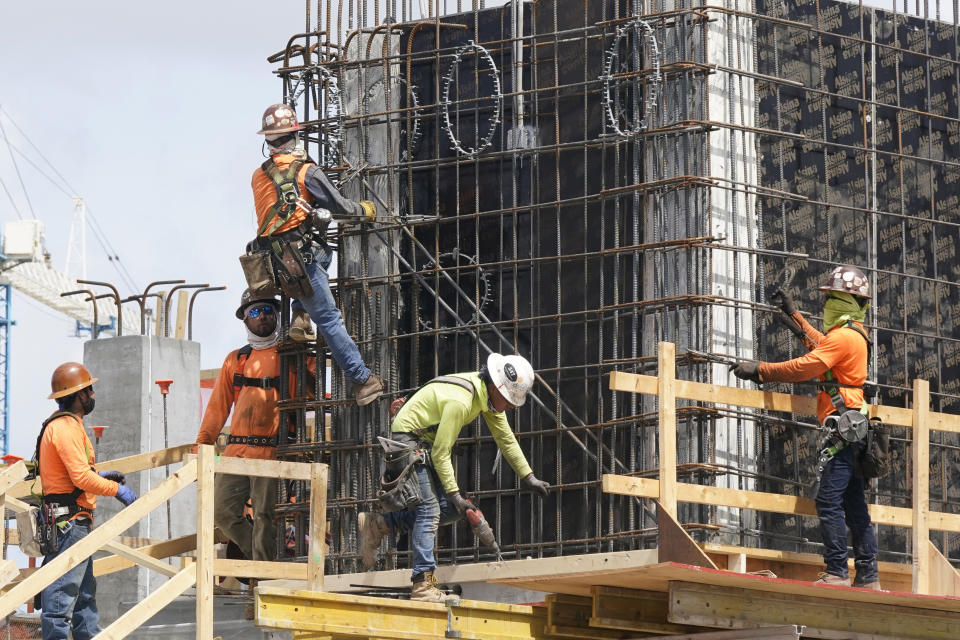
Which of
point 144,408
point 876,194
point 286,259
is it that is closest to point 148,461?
point 286,259

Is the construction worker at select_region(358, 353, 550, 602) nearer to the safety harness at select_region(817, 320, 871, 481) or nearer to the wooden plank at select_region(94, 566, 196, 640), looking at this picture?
the wooden plank at select_region(94, 566, 196, 640)

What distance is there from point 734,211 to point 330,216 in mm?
3653

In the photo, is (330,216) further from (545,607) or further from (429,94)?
(545,607)

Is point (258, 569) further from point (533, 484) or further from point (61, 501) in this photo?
point (533, 484)

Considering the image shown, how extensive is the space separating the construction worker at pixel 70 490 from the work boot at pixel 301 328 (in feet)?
9.56

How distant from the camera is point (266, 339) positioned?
724 inches

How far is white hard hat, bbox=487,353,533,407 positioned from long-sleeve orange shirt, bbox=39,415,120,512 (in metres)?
3.13

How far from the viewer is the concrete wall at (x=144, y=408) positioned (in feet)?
74.7

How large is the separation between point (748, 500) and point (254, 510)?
5.41m

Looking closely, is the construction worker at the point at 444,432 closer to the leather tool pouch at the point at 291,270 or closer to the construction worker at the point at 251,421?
the leather tool pouch at the point at 291,270

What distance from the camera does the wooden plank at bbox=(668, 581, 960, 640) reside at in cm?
1393

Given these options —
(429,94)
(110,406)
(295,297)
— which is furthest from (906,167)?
(110,406)

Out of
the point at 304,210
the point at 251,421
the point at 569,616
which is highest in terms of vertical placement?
the point at 304,210

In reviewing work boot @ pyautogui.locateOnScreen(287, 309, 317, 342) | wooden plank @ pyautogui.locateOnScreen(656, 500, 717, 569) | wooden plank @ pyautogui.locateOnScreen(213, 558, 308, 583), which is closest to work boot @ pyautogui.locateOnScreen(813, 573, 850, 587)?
wooden plank @ pyautogui.locateOnScreen(656, 500, 717, 569)
